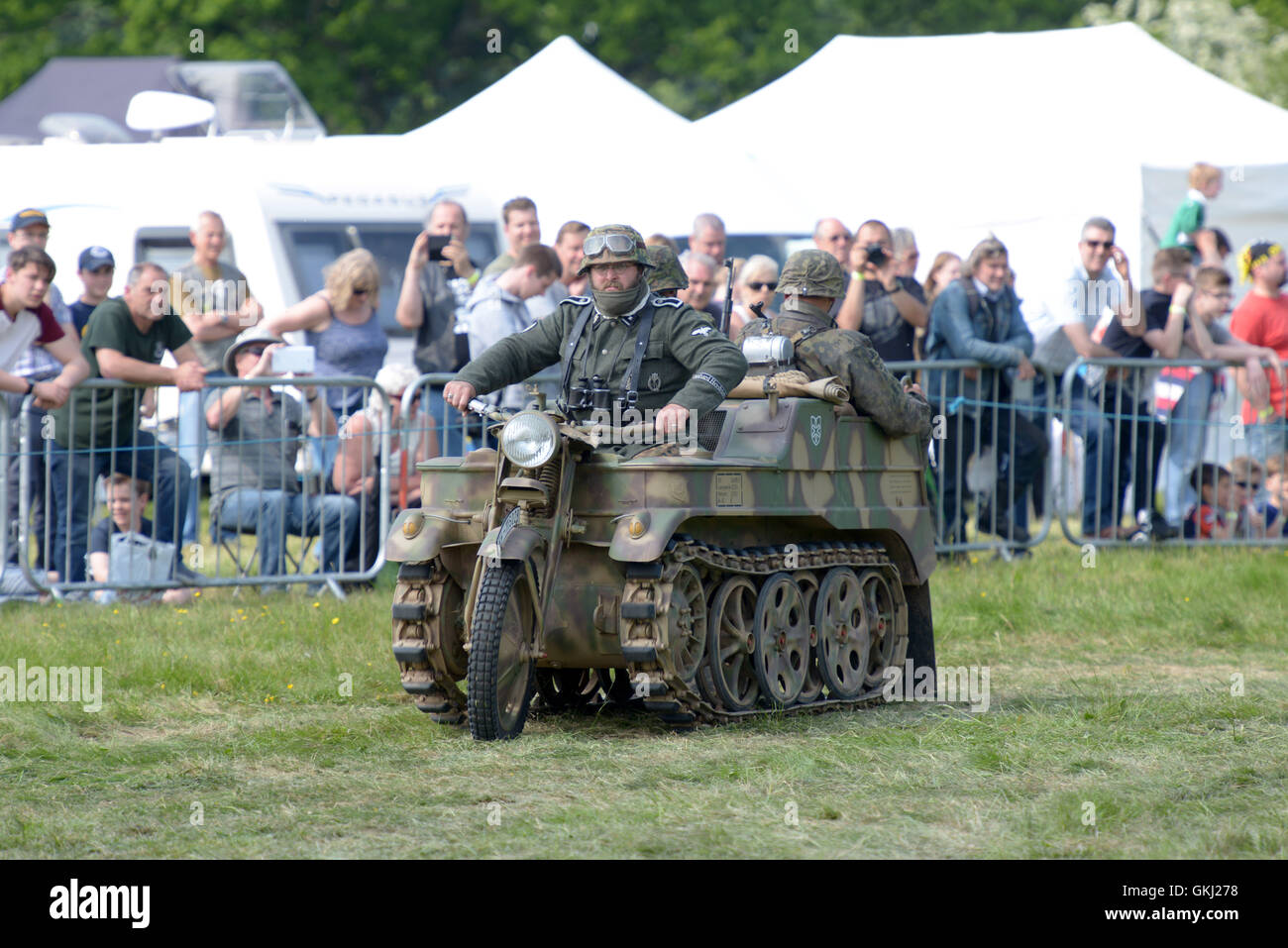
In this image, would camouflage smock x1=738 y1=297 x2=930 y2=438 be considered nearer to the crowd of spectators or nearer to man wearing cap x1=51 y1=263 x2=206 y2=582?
the crowd of spectators

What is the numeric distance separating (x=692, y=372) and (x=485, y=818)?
8.98 feet

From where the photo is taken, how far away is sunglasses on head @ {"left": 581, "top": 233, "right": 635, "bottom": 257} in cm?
877

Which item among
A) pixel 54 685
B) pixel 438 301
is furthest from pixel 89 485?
pixel 438 301

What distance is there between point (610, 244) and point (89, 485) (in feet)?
14.2

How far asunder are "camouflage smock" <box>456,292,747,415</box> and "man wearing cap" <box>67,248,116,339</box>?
4.81 m

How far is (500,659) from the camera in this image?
8.14 m

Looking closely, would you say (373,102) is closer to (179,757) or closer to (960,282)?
(960,282)

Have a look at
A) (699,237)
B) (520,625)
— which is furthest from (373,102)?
(520,625)

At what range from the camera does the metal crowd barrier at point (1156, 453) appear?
564 inches

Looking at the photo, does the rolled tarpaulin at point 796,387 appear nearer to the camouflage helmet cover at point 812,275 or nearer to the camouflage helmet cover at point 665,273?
the camouflage helmet cover at point 812,275

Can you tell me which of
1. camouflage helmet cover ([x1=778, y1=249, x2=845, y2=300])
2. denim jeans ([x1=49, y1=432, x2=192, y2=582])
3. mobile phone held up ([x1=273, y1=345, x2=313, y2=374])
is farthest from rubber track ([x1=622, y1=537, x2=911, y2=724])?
denim jeans ([x1=49, y1=432, x2=192, y2=582])

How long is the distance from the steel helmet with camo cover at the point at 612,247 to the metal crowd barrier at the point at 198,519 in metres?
3.70

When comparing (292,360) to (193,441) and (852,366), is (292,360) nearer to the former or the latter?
(193,441)

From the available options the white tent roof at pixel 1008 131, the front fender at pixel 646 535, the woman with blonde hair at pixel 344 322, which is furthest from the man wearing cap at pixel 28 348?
the white tent roof at pixel 1008 131
